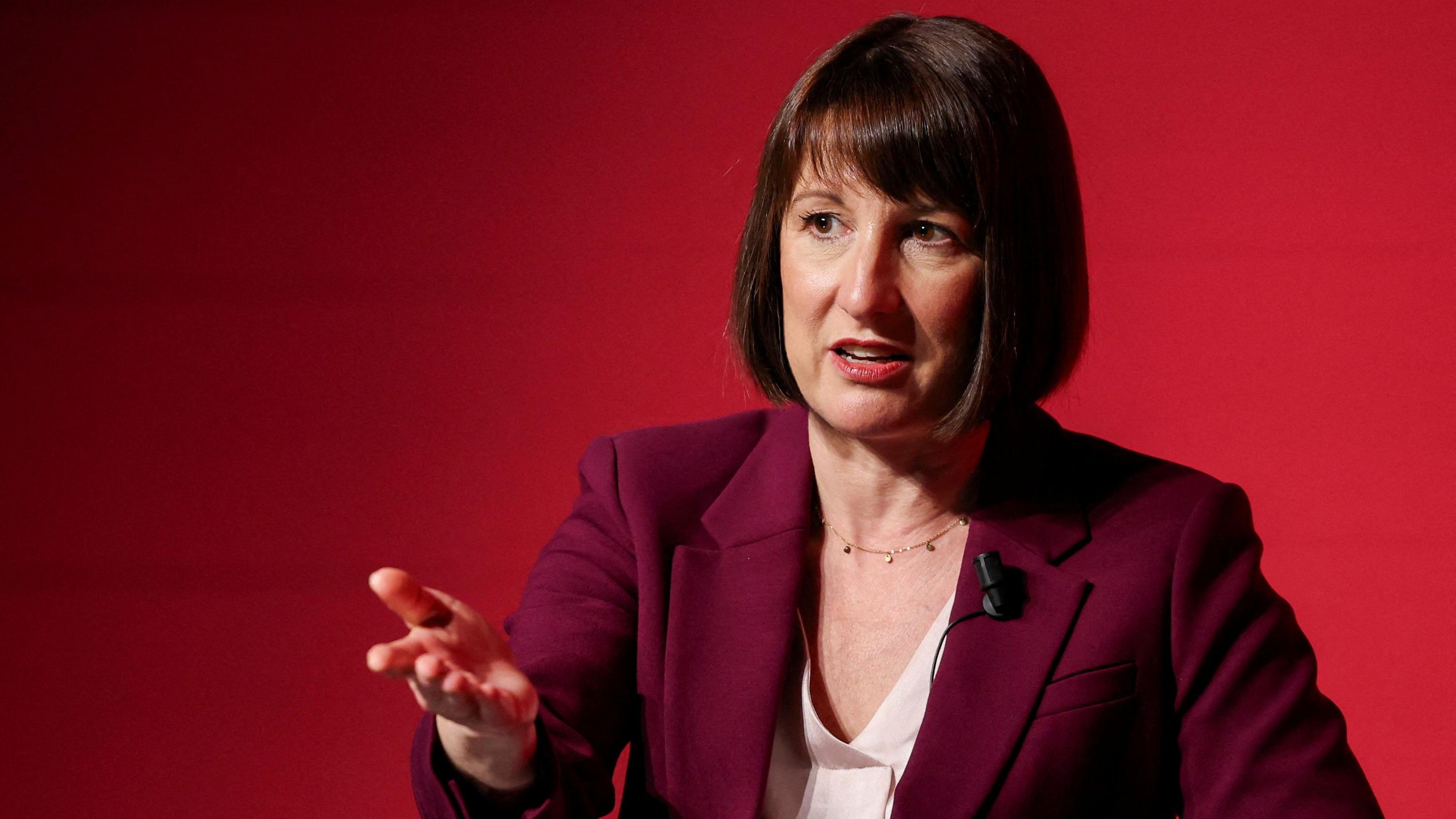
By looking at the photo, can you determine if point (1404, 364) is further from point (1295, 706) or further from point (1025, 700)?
point (1025, 700)

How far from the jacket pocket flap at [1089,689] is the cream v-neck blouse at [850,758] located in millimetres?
119

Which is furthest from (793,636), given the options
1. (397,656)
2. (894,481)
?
(397,656)

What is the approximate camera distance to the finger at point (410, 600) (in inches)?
40.7

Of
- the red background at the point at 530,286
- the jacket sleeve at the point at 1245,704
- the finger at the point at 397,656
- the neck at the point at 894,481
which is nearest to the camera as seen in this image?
the finger at the point at 397,656

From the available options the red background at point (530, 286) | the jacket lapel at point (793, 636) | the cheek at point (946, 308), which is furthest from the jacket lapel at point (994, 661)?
the red background at point (530, 286)

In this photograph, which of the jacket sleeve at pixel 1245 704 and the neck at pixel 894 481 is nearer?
the jacket sleeve at pixel 1245 704

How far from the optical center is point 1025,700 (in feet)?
4.28

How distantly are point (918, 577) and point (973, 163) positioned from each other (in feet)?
1.44

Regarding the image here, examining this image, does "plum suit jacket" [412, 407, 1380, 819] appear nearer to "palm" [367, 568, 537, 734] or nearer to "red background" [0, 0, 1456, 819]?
"palm" [367, 568, 537, 734]

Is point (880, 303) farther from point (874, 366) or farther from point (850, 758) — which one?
A: point (850, 758)

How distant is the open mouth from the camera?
133 cm

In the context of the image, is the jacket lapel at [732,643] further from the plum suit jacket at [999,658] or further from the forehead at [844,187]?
the forehead at [844,187]

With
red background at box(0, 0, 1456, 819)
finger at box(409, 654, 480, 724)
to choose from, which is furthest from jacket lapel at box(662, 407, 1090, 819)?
red background at box(0, 0, 1456, 819)

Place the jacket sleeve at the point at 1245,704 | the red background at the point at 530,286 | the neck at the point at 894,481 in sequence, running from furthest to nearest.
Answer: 1. the red background at the point at 530,286
2. the neck at the point at 894,481
3. the jacket sleeve at the point at 1245,704
